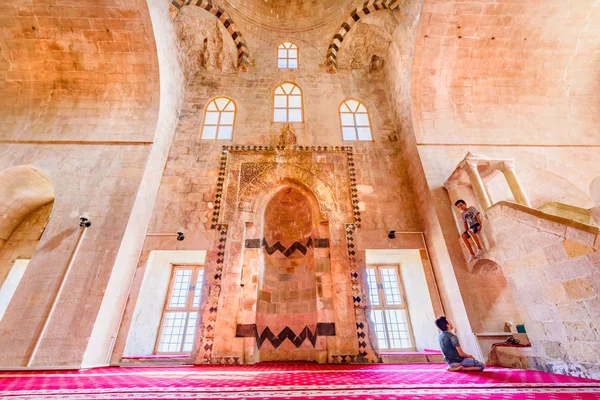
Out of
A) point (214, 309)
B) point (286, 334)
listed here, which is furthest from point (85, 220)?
point (286, 334)

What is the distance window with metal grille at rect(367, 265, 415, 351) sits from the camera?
249 inches

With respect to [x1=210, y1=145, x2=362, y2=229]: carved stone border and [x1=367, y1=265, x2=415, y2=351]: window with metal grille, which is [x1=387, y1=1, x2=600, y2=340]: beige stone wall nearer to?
[x1=367, y1=265, x2=415, y2=351]: window with metal grille

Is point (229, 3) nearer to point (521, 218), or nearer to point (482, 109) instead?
point (482, 109)

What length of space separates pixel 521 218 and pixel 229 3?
10.5 meters

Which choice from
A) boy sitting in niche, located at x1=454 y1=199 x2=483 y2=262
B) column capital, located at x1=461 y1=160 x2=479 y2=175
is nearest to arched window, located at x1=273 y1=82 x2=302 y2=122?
column capital, located at x1=461 y1=160 x2=479 y2=175

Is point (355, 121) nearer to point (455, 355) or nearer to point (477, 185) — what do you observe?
point (477, 185)

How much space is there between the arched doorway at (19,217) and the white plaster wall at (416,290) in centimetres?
893

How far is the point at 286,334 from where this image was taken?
5.96m

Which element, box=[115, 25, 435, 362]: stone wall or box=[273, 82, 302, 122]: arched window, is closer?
box=[115, 25, 435, 362]: stone wall

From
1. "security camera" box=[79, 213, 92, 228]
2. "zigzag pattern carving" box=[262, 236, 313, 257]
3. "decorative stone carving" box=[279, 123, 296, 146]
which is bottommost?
"zigzag pattern carving" box=[262, 236, 313, 257]

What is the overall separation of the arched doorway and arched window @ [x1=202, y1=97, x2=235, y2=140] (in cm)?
422

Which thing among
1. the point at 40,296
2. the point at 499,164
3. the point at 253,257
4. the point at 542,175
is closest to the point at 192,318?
the point at 253,257

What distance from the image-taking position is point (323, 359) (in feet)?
17.3

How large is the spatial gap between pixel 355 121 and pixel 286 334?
21.3 feet
